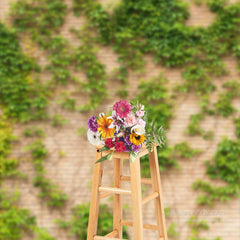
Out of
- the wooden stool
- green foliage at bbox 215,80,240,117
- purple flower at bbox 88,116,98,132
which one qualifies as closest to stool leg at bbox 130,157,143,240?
the wooden stool

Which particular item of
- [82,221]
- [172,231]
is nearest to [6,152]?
[82,221]

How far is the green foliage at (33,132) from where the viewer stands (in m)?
3.00

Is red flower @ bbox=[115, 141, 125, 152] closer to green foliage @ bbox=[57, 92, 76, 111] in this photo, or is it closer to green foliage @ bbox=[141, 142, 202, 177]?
green foliage @ bbox=[141, 142, 202, 177]

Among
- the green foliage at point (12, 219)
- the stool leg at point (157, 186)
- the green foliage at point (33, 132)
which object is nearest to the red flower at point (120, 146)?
the stool leg at point (157, 186)

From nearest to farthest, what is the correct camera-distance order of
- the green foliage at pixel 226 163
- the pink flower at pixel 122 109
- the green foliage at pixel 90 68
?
the pink flower at pixel 122 109 → the green foliage at pixel 226 163 → the green foliage at pixel 90 68

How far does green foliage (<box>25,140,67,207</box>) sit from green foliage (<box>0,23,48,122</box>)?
0.28m

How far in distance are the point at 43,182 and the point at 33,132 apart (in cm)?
47

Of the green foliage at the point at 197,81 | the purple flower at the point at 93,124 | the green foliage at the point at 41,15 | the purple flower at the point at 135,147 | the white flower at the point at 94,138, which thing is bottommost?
the purple flower at the point at 135,147

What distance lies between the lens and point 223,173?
291 centimetres

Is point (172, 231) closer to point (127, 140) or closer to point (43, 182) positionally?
point (43, 182)

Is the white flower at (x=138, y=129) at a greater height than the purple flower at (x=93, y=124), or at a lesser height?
lesser

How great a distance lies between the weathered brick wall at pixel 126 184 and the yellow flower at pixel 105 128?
1533mm

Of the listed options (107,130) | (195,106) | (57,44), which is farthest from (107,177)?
(107,130)

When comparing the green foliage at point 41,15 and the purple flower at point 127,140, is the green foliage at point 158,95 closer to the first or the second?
the green foliage at point 41,15
